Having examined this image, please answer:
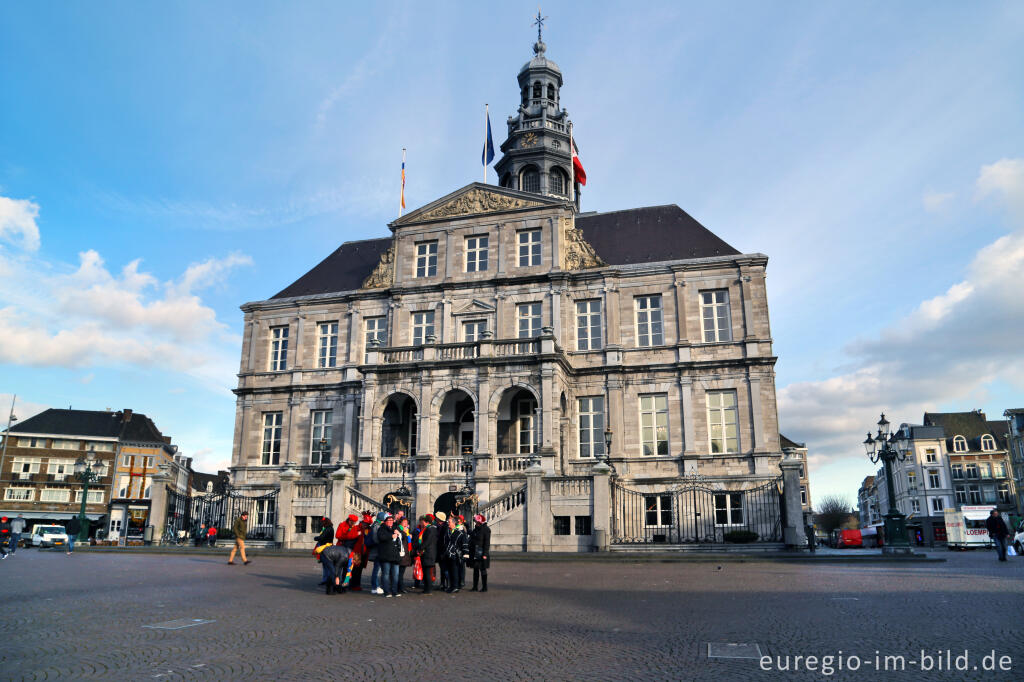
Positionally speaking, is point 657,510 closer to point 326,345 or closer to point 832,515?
point 326,345

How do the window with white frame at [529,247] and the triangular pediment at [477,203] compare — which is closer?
the window with white frame at [529,247]

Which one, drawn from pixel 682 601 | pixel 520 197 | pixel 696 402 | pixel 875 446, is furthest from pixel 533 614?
pixel 520 197

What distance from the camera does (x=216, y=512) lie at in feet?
124

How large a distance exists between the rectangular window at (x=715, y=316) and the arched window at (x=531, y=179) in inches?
586

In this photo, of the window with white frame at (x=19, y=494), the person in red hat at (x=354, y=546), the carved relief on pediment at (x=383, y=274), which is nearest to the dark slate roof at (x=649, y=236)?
the carved relief on pediment at (x=383, y=274)

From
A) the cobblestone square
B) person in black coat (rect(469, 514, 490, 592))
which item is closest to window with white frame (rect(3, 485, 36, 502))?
the cobblestone square

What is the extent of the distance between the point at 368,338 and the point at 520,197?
38.3ft

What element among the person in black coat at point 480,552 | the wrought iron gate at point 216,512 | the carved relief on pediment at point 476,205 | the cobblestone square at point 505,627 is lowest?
the cobblestone square at point 505,627

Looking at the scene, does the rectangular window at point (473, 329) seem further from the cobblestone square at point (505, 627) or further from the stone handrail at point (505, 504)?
the cobblestone square at point (505, 627)

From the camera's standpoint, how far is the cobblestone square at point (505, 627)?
7.11 m

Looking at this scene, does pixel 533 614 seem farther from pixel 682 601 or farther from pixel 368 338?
pixel 368 338

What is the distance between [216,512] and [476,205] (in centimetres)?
2153

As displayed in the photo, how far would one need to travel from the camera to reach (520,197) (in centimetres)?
3938

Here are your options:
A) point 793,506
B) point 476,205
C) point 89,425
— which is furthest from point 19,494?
point 793,506
